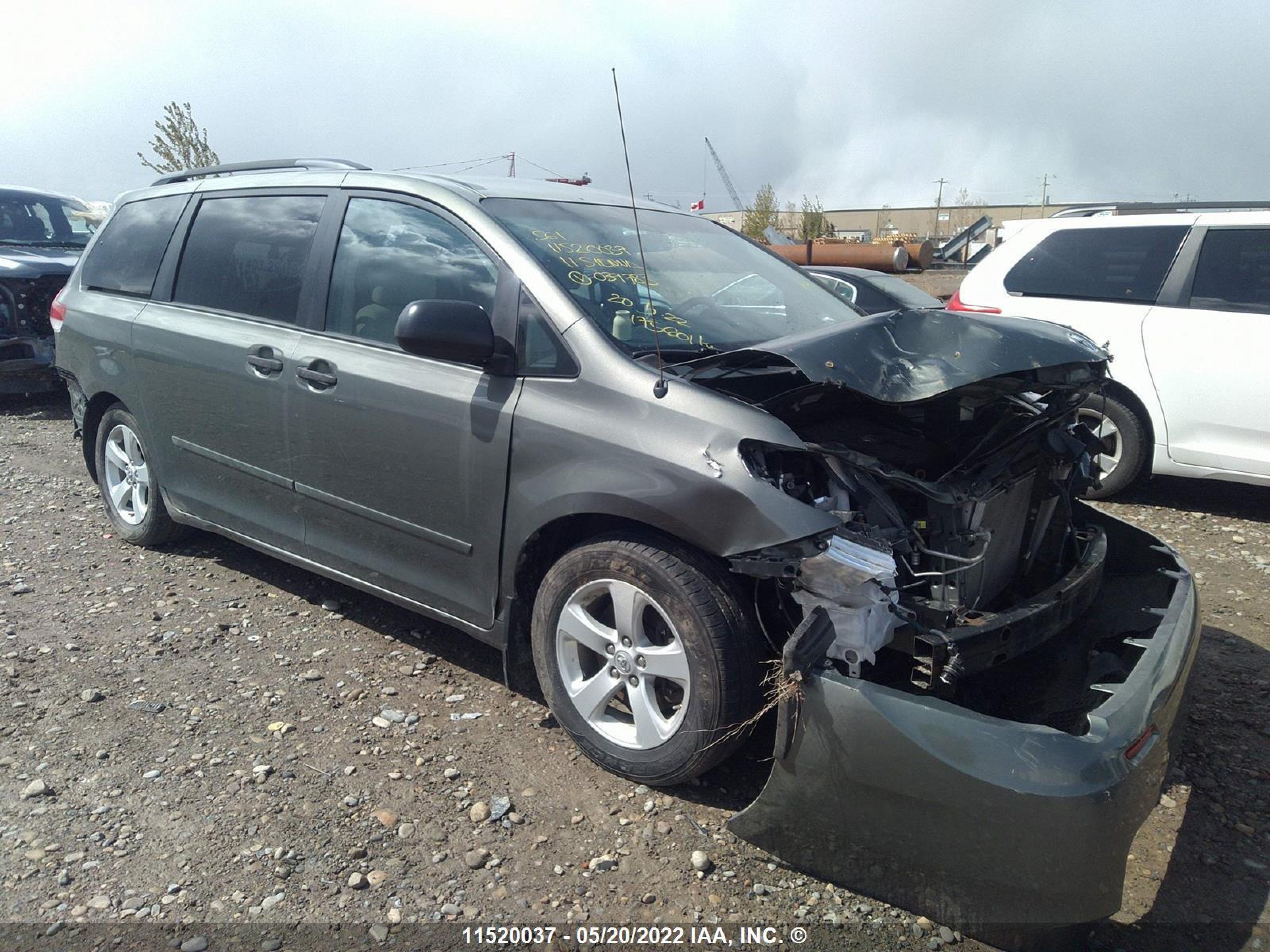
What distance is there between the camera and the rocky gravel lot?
8.22ft

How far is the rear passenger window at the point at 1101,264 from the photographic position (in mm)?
6020

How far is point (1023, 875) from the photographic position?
2193 mm

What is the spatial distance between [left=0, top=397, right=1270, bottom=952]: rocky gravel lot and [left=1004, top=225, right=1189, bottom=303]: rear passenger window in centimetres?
244

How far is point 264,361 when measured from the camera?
12.6 feet

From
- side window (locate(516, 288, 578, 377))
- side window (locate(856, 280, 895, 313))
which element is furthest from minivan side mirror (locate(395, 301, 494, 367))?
side window (locate(856, 280, 895, 313))

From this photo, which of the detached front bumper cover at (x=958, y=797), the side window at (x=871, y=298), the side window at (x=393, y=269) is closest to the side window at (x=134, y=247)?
the side window at (x=393, y=269)

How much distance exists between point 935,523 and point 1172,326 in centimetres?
403

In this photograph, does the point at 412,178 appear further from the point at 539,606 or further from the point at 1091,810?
the point at 1091,810

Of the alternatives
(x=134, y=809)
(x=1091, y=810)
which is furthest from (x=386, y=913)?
(x=1091, y=810)

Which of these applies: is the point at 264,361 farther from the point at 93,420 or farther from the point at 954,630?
the point at 954,630

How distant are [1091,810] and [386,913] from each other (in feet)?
5.78

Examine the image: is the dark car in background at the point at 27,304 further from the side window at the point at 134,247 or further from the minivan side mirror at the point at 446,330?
the minivan side mirror at the point at 446,330

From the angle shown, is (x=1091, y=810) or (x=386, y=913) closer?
(x=1091, y=810)

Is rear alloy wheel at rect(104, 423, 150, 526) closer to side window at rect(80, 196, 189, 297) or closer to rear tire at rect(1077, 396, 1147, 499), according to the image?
side window at rect(80, 196, 189, 297)
